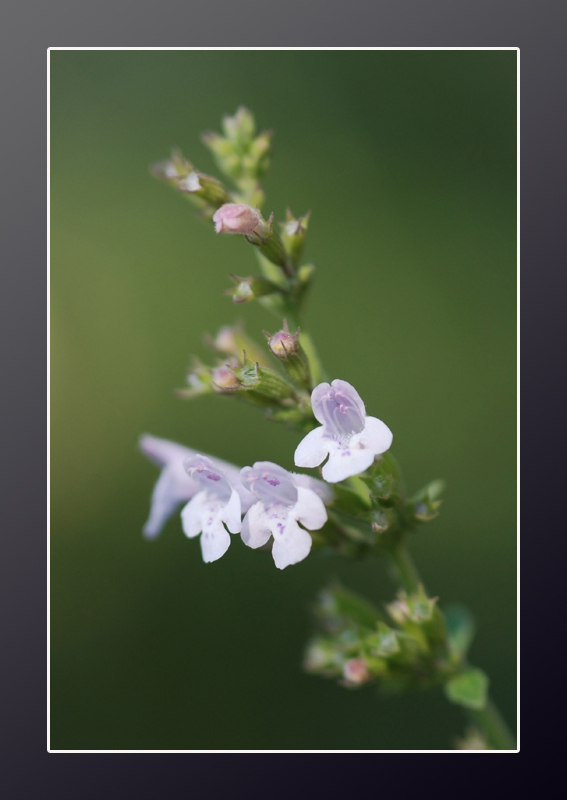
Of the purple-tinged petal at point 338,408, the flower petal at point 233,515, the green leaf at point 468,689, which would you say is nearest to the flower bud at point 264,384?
the purple-tinged petal at point 338,408

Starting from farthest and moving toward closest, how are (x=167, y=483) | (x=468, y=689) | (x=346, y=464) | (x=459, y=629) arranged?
(x=459, y=629)
(x=167, y=483)
(x=468, y=689)
(x=346, y=464)

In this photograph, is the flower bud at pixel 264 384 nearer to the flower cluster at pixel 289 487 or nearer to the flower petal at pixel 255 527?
the flower cluster at pixel 289 487

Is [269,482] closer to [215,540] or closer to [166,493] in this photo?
[215,540]

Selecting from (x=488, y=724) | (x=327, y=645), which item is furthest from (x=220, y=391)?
(x=488, y=724)

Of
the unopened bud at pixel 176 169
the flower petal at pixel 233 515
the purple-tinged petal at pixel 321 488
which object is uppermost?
the unopened bud at pixel 176 169

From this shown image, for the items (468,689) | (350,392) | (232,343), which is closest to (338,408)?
(350,392)

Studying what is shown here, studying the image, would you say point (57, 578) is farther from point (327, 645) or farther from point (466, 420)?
point (466, 420)
